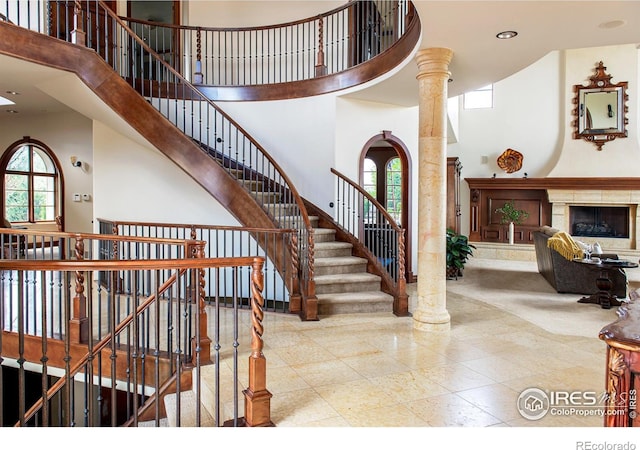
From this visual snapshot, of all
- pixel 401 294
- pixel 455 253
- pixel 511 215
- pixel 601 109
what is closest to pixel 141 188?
Answer: pixel 401 294

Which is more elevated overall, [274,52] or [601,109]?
[274,52]

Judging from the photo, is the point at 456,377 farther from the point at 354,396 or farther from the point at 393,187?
the point at 393,187

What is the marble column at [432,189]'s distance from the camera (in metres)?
4.44

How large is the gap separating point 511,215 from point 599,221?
194cm

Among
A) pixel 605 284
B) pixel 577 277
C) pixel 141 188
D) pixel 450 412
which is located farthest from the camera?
pixel 141 188

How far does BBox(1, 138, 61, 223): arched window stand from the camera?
891 centimetres

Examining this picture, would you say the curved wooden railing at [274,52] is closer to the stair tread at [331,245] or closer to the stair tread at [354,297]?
the stair tread at [331,245]

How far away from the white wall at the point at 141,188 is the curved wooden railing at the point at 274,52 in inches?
58.6

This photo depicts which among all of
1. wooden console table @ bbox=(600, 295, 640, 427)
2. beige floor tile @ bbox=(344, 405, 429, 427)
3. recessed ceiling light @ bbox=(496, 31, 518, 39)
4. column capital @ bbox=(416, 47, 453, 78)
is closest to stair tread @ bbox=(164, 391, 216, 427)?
beige floor tile @ bbox=(344, 405, 429, 427)

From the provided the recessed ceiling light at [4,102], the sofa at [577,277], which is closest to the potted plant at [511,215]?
the sofa at [577,277]

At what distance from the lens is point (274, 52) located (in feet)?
24.5

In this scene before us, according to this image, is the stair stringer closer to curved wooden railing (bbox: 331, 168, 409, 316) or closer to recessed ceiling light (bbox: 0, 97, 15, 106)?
curved wooden railing (bbox: 331, 168, 409, 316)
